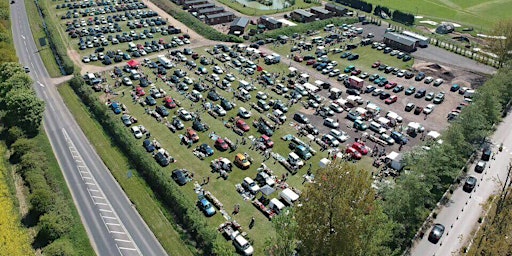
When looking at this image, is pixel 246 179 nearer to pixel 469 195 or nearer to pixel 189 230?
pixel 189 230

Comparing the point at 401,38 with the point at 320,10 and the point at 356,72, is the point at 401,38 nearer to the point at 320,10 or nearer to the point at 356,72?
the point at 356,72

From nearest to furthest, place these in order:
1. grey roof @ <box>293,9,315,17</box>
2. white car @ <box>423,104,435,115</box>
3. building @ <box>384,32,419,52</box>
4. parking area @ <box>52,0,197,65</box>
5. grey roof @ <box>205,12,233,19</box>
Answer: white car @ <box>423,104,435,115</box>, parking area @ <box>52,0,197,65</box>, building @ <box>384,32,419,52</box>, grey roof @ <box>205,12,233,19</box>, grey roof @ <box>293,9,315,17</box>

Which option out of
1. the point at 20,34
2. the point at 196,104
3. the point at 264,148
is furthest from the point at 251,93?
the point at 20,34

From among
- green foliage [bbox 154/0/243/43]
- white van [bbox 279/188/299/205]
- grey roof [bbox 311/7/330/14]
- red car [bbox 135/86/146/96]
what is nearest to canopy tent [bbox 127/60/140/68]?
red car [bbox 135/86/146/96]

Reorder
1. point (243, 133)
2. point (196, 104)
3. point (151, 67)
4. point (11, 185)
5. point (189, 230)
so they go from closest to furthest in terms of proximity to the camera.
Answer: point (189, 230) < point (11, 185) < point (243, 133) < point (196, 104) < point (151, 67)

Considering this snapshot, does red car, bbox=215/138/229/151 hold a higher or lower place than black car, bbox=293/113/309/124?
lower

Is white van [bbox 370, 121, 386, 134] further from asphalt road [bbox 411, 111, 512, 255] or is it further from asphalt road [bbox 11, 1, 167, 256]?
asphalt road [bbox 11, 1, 167, 256]

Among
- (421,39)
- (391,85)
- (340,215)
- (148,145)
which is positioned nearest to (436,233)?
(340,215)
